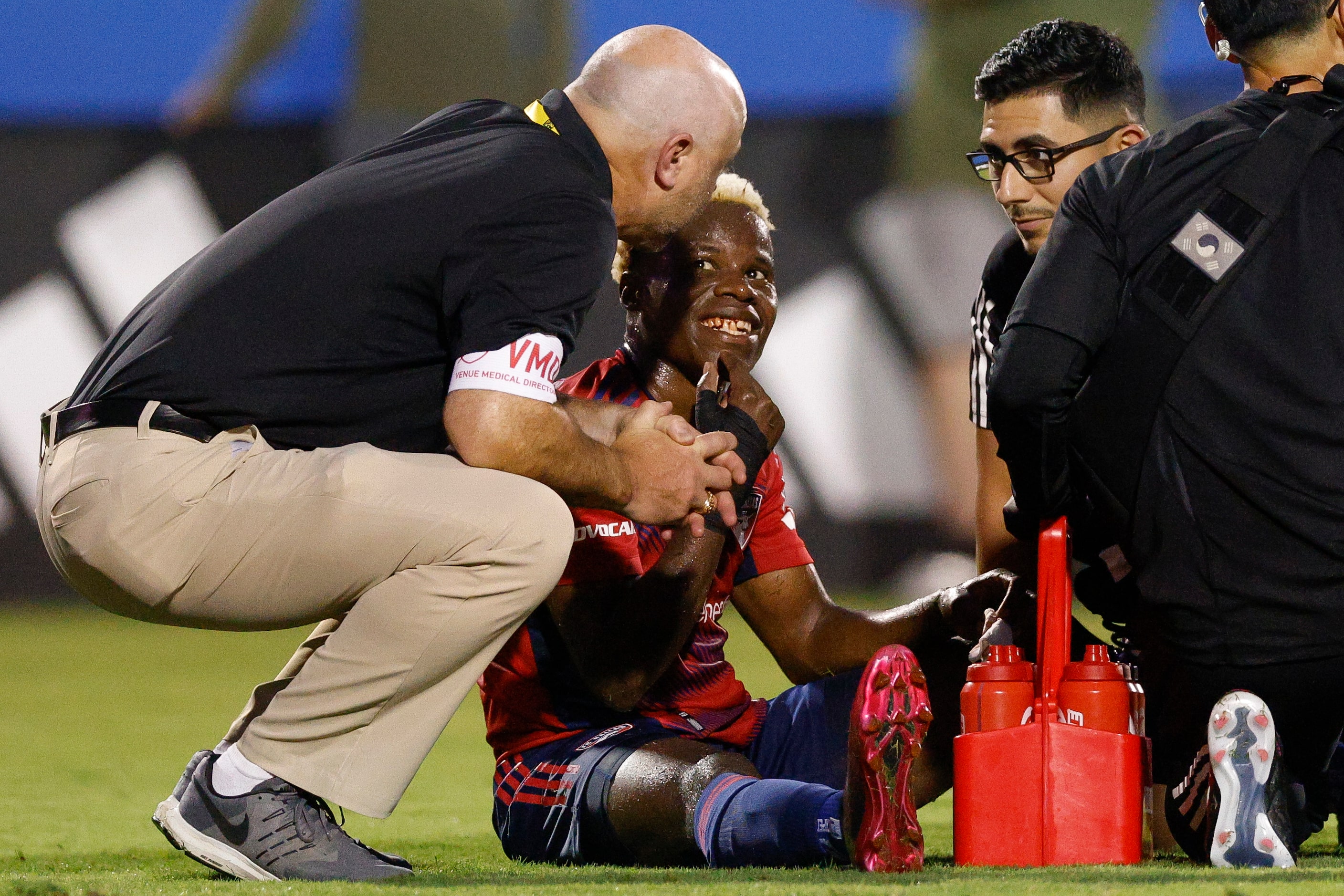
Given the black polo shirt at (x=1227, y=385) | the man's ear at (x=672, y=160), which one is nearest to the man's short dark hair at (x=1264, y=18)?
the black polo shirt at (x=1227, y=385)

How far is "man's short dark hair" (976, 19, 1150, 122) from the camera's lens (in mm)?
3209

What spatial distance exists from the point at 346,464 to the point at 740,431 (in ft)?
2.47

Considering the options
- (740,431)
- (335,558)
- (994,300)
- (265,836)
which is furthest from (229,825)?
(994,300)

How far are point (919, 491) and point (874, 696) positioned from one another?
5.93m

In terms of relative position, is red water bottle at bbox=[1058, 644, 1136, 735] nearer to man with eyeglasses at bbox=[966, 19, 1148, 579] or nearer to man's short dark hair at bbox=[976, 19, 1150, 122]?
man with eyeglasses at bbox=[966, 19, 1148, 579]

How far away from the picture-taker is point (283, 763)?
7.50 ft

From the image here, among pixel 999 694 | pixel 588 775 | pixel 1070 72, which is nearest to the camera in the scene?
pixel 999 694

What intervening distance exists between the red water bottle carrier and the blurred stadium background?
17.9 ft

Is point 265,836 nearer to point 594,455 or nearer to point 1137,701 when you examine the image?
point 594,455

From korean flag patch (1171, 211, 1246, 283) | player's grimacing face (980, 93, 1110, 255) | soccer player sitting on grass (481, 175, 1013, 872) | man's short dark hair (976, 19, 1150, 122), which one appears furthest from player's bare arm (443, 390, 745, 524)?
man's short dark hair (976, 19, 1150, 122)

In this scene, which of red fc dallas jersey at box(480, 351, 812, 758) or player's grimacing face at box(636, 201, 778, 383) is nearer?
red fc dallas jersey at box(480, 351, 812, 758)

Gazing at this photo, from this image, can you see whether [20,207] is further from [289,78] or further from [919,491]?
[919,491]

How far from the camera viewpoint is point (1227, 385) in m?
2.32

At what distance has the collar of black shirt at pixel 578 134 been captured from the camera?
2592 mm
